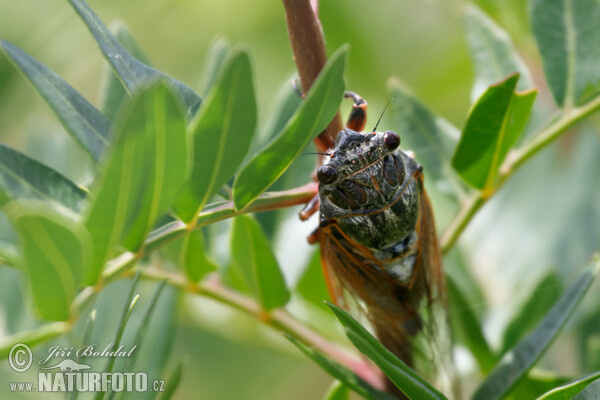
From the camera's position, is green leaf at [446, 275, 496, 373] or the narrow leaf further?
green leaf at [446, 275, 496, 373]

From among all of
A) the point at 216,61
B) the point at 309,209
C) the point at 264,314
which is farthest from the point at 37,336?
the point at 216,61

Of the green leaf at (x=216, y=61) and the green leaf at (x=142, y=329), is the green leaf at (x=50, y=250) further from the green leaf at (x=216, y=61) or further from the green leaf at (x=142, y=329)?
the green leaf at (x=216, y=61)

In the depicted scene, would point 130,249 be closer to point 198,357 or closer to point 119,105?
point 119,105

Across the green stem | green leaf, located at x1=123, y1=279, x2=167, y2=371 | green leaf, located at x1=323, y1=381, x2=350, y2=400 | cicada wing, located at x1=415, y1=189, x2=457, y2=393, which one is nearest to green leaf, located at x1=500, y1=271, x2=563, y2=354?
cicada wing, located at x1=415, y1=189, x2=457, y2=393

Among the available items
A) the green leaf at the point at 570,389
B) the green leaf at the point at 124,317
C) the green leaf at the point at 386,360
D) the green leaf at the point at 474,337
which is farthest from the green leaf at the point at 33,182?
the green leaf at the point at 474,337

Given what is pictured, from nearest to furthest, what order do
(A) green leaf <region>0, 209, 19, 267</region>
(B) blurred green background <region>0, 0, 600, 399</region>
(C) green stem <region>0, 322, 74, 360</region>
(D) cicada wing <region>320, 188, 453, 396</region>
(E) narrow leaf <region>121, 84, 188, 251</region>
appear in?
(E) narrow leaf <region>121, 84, 188, 251</region>, (A) green leaf <region>0, 209, 19, 267</region>, (C) green stem <region>0, 322, 74, 360</region>, (D) cicada wing <region>320, 188, 453, 396</region>, (B) blurred green background <region>0, 0, 600, 399</region>

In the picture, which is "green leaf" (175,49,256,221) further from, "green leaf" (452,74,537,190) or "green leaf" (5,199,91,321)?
"green leaf" (452,74,537,190)
